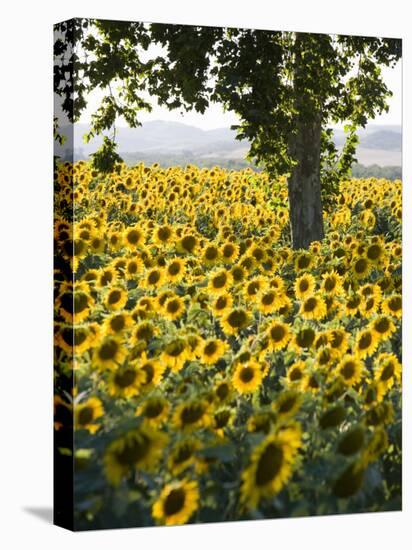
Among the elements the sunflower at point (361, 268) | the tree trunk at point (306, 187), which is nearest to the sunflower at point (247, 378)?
the tree trunk at point (306, 187)

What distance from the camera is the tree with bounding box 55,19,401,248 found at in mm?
7758

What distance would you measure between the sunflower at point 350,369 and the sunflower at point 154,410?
120cm

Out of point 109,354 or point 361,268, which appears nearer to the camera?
point 109,354

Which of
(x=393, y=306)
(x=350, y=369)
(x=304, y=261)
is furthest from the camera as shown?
(x=393, y=306)

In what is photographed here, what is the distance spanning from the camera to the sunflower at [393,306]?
A: 864 cm

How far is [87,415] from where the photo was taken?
24.7 feet

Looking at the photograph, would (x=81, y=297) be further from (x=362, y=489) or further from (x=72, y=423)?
(x=362, y=489)

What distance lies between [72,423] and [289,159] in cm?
218

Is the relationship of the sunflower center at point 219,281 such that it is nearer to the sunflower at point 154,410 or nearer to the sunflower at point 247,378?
the sunflower at point 247,378

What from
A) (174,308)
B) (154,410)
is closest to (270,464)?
(154,410)

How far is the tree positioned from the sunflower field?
175mm

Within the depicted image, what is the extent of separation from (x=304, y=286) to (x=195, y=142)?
3.68ft

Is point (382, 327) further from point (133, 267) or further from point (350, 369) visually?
point (133, 267)

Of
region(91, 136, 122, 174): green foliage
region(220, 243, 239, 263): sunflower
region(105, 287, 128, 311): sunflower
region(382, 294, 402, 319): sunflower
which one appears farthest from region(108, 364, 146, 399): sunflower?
region(382, 294, 402, 319): sunflower
